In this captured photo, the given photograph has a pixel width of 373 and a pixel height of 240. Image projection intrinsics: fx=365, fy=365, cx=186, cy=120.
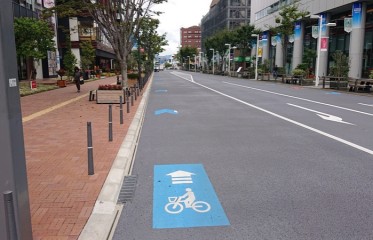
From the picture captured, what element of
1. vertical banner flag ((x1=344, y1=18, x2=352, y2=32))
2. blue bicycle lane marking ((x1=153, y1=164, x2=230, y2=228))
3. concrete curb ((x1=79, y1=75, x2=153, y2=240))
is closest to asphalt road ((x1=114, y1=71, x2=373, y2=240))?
blue bicycle lane marking ((x1=153, y1=164, x2=230, y2=228))

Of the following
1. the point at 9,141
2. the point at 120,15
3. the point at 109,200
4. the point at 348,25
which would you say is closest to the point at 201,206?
the point at 109,200

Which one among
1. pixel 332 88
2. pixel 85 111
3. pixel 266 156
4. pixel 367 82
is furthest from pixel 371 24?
pixel 266 156

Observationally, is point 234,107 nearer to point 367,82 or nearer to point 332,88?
point 367,82

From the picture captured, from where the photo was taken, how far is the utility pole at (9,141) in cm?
298

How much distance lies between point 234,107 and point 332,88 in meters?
18.6

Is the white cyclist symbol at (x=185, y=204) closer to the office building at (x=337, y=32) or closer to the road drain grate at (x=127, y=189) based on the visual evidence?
the road drain grate at (x=127, y=189)

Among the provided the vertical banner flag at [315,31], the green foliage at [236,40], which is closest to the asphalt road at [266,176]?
the vertical banner flag at [315,31]

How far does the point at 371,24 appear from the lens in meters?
40.8

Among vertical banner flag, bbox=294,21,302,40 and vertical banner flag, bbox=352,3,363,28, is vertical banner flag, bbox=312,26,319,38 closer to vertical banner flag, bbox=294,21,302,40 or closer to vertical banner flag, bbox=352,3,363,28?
vertical banner flag, bbox=352,3,363,28

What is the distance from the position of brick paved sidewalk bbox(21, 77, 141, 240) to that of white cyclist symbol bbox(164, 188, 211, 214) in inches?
41.3

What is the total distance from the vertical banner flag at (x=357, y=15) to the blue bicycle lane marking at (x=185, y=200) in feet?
131

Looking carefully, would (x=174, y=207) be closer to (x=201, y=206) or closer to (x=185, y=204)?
(x=185, y=204)

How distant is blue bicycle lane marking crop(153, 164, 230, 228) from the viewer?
4512 mm

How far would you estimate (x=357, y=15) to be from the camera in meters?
40.2
